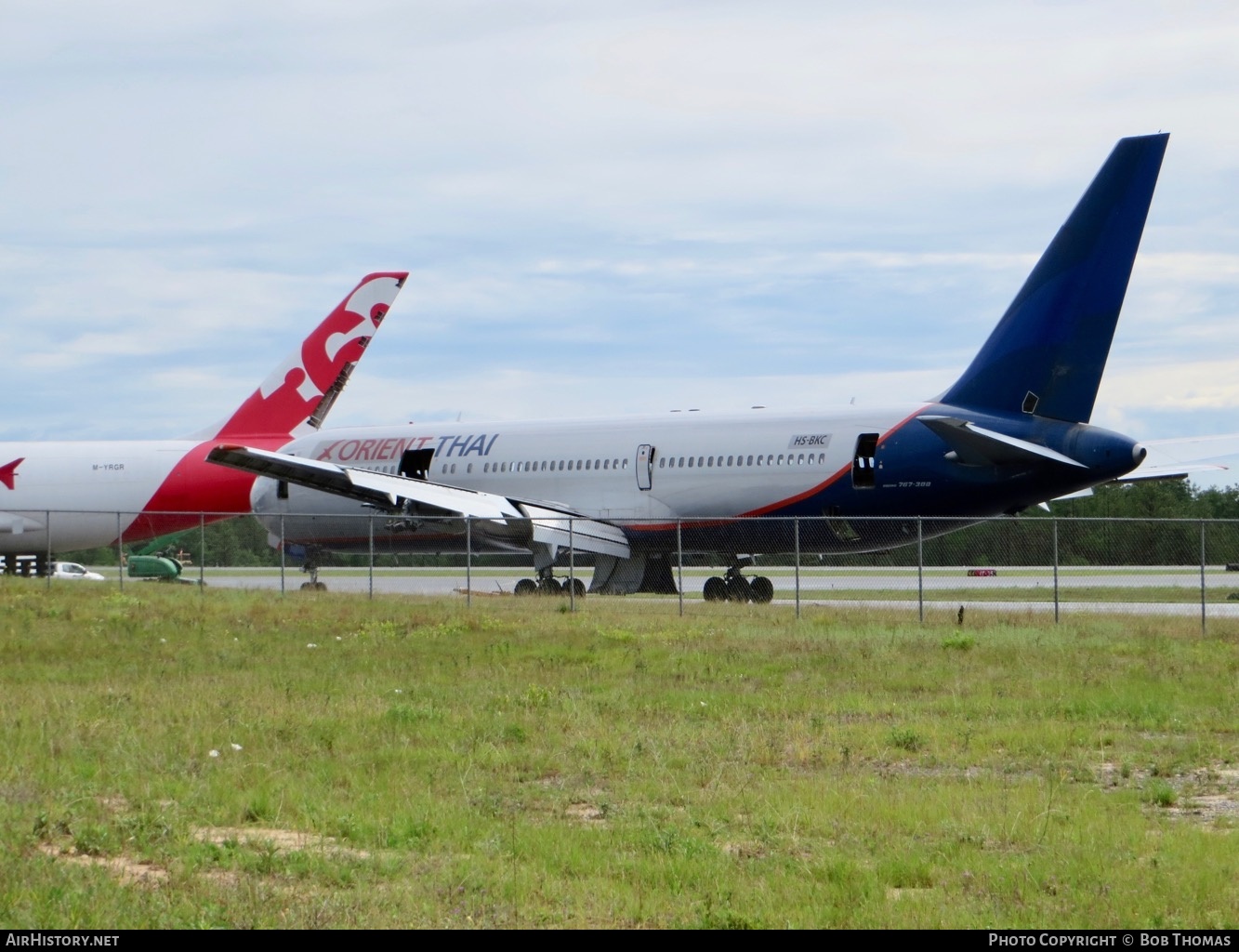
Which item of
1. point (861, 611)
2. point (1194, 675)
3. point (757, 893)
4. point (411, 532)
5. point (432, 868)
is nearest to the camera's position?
point (757, 893)

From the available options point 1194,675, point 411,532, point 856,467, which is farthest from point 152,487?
A: point 1194,675

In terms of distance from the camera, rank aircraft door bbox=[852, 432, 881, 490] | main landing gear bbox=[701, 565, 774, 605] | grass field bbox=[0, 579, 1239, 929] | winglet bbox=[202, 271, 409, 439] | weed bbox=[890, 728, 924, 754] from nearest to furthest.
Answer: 1. grass field bbox=[0, 579, 1239, 929]
2. weed bbox=[890, 728, 924, 754]
3. aircraft door bbox=[852, 432, 881, 490]
4. main landing gear bbox=[701, 565, 774, 605]
5. winglet bbox=[202, 271, 409, 439]

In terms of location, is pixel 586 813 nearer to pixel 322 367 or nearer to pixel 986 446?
pixel 986 446

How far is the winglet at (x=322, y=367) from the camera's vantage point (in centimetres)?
4403

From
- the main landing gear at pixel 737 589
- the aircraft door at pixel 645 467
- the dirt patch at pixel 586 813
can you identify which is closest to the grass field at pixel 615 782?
the dirt patch at pixel 586 813

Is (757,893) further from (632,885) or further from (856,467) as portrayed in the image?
(856,467)

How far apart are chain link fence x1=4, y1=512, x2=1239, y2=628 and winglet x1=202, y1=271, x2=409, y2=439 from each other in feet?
14.0

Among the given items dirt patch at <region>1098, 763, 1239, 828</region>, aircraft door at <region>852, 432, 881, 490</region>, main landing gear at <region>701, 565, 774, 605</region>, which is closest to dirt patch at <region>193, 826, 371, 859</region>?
dirt patch at <region>1098, 763, 1239, 828</region>

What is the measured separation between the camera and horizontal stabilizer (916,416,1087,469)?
27.2 metres

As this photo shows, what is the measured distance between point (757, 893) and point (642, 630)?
1475cm

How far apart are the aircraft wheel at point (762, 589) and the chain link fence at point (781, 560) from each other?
4cm

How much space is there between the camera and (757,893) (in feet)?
23.5

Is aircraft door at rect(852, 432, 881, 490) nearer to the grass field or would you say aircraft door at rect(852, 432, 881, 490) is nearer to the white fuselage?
the white fuselage
